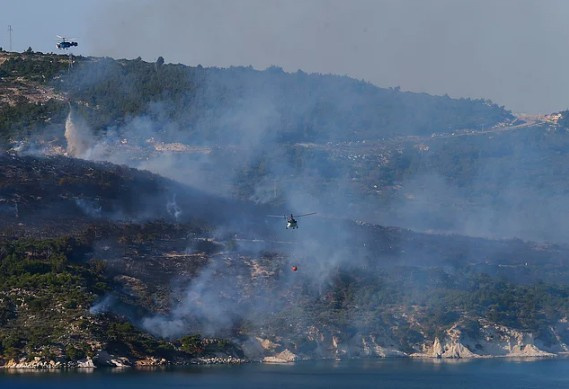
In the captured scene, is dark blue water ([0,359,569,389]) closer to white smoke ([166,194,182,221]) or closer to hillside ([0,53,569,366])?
hillside ([0,53,569,366])

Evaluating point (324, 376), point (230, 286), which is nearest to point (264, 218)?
point (230, 286)

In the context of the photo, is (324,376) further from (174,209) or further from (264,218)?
(264,218)

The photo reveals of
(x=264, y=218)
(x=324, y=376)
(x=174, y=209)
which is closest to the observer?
(x=324, y=376)

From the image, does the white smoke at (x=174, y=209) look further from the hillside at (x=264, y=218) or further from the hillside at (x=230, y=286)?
the hillside at (x=230, y=286)

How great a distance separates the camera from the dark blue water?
6662 cm

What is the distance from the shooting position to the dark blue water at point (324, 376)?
66.6m

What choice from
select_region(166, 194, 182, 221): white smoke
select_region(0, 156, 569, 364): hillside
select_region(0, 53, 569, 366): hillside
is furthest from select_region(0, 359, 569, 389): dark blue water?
select_region(166, 194, 182, 221): white smoke

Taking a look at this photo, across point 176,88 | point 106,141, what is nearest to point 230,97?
point 176,88

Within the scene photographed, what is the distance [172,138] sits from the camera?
130625 millimetres

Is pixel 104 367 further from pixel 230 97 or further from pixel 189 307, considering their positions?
pixel 230 97

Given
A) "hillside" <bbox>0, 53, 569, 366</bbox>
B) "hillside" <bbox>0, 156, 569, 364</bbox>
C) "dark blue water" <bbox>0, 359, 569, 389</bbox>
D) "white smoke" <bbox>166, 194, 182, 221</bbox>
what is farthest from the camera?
"white smoke" <bbox>166, 194, 182, 221</bbox>

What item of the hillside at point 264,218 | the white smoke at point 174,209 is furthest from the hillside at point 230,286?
the white smoke at point 174,209

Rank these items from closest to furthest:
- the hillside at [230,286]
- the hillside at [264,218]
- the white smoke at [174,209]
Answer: the hillside at [230,286] < the hillside at [264,218] < the white smoke at [174,209]

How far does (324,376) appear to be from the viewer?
2842 inches
